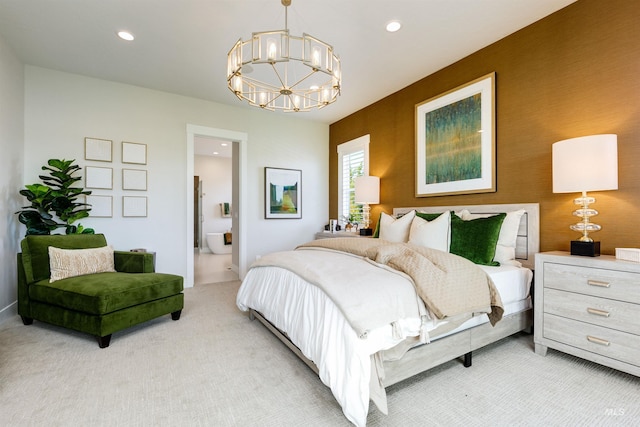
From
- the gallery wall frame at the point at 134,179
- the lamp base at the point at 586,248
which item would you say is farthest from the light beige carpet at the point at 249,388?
the gallery wall frame at the point at 134,179

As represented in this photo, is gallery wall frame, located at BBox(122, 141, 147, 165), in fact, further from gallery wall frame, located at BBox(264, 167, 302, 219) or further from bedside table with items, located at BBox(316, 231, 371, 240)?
bedside table with items, located at BBox(316, 231, 371, 240)

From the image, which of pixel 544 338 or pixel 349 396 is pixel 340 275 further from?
pixel 544 338

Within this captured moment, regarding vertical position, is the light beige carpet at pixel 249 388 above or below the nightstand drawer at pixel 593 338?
below

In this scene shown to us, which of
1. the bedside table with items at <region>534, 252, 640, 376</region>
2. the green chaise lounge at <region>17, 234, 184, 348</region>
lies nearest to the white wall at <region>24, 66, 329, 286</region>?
the green chaise lounge at <region>17, 234, 184, 348</region>

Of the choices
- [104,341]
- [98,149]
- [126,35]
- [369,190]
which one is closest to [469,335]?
[369,190]

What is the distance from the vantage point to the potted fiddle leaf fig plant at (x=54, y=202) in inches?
117

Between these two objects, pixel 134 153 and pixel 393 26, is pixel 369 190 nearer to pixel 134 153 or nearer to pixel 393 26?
pixel 393 26

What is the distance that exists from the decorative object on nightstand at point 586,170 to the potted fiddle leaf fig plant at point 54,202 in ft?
15.2

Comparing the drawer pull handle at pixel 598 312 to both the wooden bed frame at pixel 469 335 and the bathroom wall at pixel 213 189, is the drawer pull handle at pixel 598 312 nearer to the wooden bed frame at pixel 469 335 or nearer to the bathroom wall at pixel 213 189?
the wooden bed frame at pixel 469 335

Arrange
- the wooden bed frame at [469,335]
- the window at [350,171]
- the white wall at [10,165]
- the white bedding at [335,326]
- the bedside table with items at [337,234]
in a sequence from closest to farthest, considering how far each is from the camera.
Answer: the white bedding at [335,326], the wooden bed frame at [469,335], the white wall at [10,165], the bedside table with items at [337,234], the window at [350,171]

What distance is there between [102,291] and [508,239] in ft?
11.4

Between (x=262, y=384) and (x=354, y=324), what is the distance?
0.84 m

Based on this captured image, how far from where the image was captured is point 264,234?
15.9ft

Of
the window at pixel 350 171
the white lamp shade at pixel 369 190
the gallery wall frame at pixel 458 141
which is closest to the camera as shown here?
the gallery wall frame at pixel 458 141
